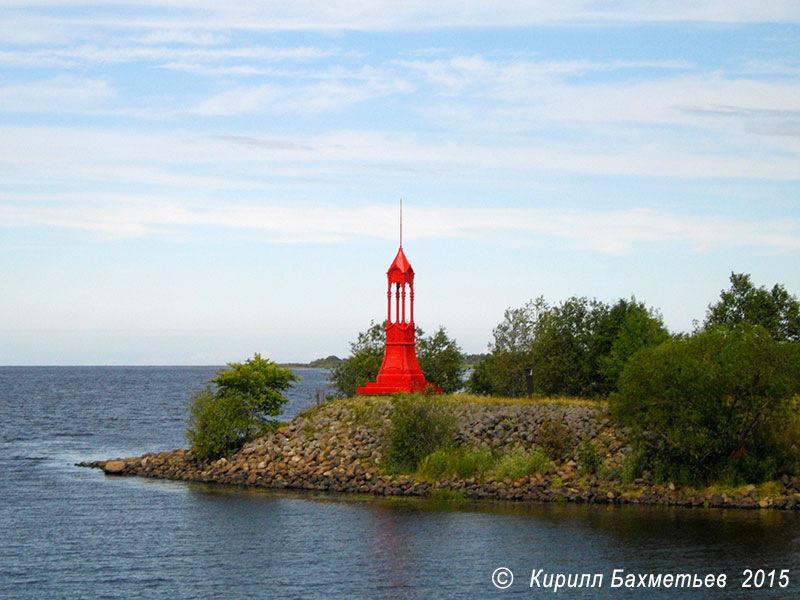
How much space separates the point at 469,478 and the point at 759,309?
2783cm

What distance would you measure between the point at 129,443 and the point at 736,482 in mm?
49563

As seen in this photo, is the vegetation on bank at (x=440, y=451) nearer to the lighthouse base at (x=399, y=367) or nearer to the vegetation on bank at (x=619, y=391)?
the vegetation on bank at (x=619, y=391)

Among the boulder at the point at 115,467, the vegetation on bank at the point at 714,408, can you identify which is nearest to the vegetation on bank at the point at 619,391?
the vegetation on bank at the point at 714,408

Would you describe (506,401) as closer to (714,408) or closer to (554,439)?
(554,439)

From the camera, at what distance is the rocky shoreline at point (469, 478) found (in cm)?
4397

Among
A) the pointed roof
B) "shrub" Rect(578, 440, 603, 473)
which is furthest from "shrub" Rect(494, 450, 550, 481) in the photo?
the pointed roof

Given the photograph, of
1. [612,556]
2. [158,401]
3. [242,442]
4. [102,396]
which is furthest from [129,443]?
[102,396]

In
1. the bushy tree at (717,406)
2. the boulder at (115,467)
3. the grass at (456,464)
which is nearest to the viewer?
the bushy tree at (717,406)

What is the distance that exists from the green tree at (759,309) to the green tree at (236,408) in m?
28.0

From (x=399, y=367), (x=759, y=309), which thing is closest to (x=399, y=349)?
(x=399, y=367)

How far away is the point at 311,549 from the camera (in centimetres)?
3662

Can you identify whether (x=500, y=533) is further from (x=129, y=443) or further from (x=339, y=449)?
(x=129, y=443)

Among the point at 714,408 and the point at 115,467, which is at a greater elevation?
the point at 714,408

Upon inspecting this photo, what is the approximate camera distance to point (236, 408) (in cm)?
5569
